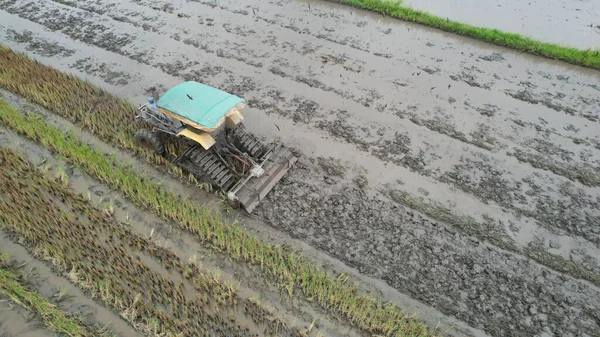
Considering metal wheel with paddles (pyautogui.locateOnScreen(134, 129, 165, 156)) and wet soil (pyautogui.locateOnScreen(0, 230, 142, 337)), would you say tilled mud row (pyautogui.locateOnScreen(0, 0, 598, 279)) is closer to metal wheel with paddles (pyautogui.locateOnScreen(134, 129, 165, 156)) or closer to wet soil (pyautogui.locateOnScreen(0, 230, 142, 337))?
metal wheel with paddles (pyautogui.locateOnScreen(134, 129, 165, 156))

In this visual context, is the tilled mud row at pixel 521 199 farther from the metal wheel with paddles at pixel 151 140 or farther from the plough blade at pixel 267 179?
the metal wheel with paddles at pixel 151 140

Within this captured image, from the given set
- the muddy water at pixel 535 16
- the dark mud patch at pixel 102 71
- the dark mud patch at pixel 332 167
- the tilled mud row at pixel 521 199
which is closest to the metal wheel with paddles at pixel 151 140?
the dark mud patch at pixel 102 71

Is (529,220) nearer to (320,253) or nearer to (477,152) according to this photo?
(477,152)

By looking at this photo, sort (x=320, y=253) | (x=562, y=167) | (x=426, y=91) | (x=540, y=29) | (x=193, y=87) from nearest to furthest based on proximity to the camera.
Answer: (x=320, y=253)
(x=193, y=87)
(x=562, y=167)
(x=426, y=91)
(x=540, y=29)

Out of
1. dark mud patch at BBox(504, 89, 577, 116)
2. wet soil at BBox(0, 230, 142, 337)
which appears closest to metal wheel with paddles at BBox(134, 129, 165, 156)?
wet soil at BBox(0, 230, 142, 337)

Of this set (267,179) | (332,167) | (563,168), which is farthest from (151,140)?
(563,168)

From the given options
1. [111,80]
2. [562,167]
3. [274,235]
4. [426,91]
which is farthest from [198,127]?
[562,167]

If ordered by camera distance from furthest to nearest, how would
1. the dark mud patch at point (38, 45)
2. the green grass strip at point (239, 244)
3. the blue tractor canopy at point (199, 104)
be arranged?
the dark mud patch at point (38, 45)
the blue tractor canopy at point (199, 104)
the green grass strip at point (239, 244)

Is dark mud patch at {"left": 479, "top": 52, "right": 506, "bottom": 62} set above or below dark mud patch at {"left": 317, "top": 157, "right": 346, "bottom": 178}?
above
